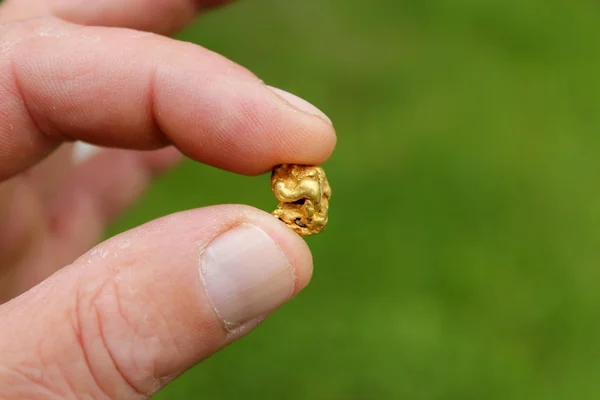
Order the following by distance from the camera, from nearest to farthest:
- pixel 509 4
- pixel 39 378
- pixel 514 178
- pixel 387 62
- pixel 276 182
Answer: pixel 39 378, pixel 276 182, pixel 514 178, pixel 387 62, pixel 509 4

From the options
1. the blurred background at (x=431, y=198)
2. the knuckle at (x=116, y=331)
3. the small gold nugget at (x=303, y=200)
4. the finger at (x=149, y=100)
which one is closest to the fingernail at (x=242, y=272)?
the knuckle at (x=116, y=331)

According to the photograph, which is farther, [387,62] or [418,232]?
[387,62]

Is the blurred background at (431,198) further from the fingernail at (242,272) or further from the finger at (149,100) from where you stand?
the fingernail at (242,272)

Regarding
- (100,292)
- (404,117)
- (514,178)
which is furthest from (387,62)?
(100,292)

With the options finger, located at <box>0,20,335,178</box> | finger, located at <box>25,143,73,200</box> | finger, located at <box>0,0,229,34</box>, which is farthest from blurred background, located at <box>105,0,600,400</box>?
finger, located at <box>0,20,335,178</box>

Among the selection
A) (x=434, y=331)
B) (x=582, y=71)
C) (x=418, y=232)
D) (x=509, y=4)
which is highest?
(x=509, y=4)

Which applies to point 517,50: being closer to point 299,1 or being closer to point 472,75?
point 472,75

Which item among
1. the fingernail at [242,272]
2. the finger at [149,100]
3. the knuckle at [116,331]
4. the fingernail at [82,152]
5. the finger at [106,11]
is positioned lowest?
the fingernail at [82,152]
